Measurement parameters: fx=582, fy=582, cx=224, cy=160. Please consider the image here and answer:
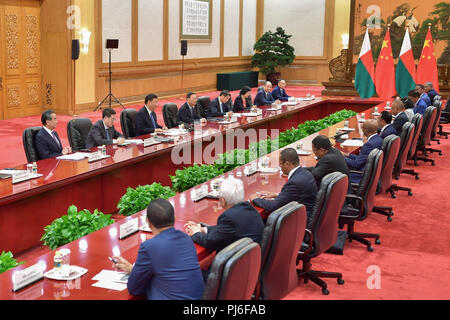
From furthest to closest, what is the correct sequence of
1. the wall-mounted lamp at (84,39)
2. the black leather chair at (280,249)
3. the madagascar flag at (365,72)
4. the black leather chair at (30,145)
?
1. the wall-mounted lamp at (84,39)
2. the madagascar flag at (365,72)
3. the black leather chair at (30,145)
4. the black leather chair at (280,249)

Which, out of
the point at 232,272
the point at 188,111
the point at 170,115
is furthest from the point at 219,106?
the point at 232,272

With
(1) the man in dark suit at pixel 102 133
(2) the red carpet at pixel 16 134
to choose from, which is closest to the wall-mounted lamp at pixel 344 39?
(2) the red carpet at pixel 16 134

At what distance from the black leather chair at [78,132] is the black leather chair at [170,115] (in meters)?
1.82

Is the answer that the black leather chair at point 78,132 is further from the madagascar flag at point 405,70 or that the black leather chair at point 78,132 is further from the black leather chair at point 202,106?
the madagascar flag at point 405,70

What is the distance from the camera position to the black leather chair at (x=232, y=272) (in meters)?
2.31

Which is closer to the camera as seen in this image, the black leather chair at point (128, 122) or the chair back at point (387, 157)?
the chair back at point (387, 157)

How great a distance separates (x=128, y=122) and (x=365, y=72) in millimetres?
5935

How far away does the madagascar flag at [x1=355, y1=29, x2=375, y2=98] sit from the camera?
1143 cm

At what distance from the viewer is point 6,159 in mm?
7949

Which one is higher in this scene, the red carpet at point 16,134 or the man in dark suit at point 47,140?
the man in dark suit at point 47,140

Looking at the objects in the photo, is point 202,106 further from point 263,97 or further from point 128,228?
point 128,228

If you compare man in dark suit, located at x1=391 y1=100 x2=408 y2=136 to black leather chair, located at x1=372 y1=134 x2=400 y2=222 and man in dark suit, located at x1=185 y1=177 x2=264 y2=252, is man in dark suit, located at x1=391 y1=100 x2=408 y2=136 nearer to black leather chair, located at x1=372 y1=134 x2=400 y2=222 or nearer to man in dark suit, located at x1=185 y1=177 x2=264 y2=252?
black leather chair, located at x1=372 y1=134 x2=400 y2=222

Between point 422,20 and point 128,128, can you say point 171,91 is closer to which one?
point 422,20
